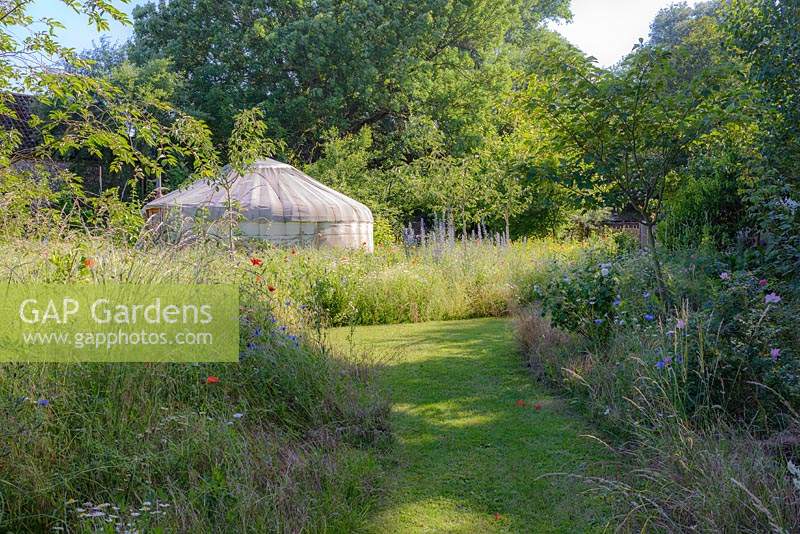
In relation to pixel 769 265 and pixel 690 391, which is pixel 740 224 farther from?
pixel 690 391

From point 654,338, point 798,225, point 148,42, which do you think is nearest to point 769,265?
point 798,225

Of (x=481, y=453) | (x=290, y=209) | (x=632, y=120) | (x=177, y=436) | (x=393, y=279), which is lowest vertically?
(x=481, y=453)

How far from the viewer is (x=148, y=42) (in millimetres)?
20484

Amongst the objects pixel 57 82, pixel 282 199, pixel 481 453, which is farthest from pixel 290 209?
pixel 481 453

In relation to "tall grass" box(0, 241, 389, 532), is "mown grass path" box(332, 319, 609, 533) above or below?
below

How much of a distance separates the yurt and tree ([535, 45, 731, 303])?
809cm

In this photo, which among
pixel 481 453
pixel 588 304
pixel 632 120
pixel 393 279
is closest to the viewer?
pixel 481 453

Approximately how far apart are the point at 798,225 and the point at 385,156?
56.2 feet

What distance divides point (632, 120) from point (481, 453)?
2.57 metres

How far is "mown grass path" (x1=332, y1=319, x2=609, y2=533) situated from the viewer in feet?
8.78

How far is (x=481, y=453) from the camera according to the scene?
3408 mm

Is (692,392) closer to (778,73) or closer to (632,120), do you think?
(632,120)

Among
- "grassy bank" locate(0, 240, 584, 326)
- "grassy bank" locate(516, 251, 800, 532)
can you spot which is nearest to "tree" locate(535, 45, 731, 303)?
"grassy bank" locate(516, 251, 800, 532)

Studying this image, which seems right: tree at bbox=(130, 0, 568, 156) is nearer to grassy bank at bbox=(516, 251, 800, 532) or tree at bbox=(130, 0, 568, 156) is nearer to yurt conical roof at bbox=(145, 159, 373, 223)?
yurt conical roof at bbox=(145, 159, 373, 223)
